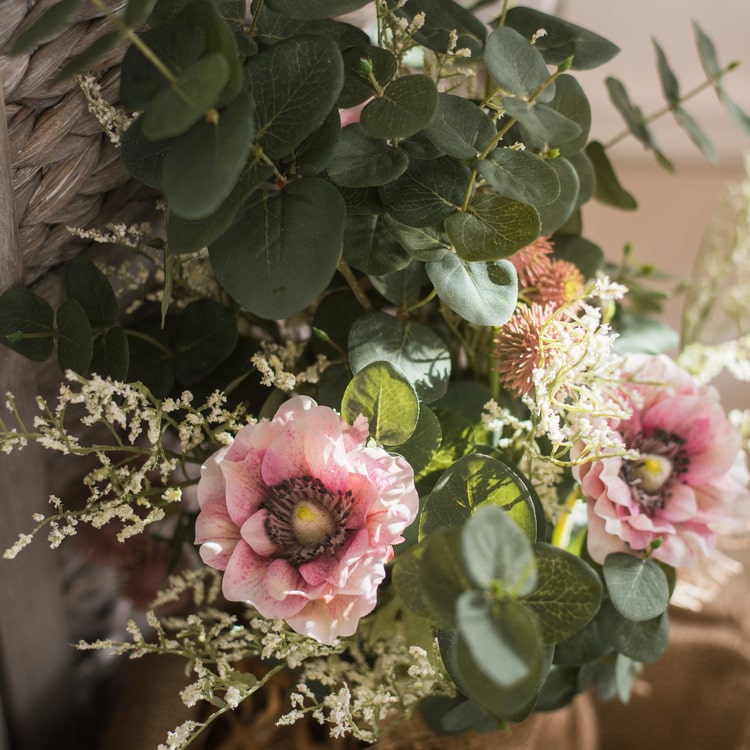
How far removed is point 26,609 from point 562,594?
433 millimetres

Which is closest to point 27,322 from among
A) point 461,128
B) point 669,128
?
point 461,128

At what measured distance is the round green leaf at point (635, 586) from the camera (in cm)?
43

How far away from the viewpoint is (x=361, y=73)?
406 millimetres

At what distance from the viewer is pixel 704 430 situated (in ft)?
1.57

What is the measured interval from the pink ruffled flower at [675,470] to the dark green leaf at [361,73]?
220 millimetres

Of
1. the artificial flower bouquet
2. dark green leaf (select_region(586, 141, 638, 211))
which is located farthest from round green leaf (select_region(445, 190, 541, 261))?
dark green leaf (select_region(586, 141, 638, 211))

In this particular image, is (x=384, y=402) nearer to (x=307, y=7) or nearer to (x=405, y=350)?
(x=405, y=350)

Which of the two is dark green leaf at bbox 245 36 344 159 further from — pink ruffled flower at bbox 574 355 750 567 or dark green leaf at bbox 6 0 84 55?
pink ruffled flower at bbox 574 355 750 567

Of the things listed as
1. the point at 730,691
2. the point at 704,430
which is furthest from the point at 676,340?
the point at 730,691

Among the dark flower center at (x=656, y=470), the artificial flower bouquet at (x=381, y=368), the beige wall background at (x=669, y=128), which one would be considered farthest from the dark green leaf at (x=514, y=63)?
the beige wall background at (x=669, y=128)

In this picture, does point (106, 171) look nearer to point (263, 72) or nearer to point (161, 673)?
point (263, 72)

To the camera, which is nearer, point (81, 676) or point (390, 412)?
point (390, 412)

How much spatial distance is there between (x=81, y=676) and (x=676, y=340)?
0.60m

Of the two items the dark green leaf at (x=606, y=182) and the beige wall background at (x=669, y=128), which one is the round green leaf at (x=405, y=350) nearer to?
the dark green leaf at (x=606, y=182)
